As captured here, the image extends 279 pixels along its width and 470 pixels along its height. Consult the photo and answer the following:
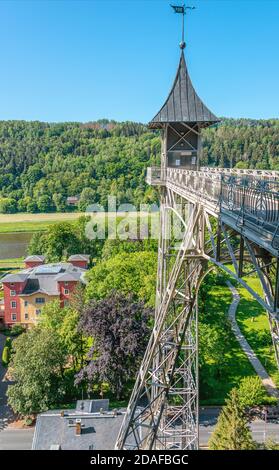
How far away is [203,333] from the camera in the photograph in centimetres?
2403

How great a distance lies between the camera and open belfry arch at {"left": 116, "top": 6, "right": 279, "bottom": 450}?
19.7 feet

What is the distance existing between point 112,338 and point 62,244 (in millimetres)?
31729

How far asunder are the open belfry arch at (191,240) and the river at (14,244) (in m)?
53.3

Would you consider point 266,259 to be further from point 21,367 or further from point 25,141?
point 25,141

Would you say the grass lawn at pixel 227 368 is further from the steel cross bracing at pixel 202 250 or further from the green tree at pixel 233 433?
the steel cross bracing at pixel 202 250

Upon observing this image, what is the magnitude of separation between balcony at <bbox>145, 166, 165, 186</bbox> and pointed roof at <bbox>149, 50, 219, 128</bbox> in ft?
5.79

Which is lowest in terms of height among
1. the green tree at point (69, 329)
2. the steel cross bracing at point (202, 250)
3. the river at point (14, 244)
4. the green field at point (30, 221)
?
the river at point (14, 244)

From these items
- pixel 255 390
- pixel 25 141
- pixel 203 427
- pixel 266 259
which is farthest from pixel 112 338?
pixel 25 141

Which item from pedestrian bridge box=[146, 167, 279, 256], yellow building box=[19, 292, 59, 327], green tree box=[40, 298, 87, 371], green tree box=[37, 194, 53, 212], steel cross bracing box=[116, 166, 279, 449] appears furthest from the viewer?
green tree box=[37, 194, 53, 212]

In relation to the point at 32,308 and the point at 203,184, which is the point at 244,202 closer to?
the point at 203,184

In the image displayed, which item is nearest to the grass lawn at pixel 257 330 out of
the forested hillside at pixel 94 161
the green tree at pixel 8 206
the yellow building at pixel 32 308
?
the yellow building at pixel 32 308

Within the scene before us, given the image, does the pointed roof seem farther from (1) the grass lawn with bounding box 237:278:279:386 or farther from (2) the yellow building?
(2) the yellow building

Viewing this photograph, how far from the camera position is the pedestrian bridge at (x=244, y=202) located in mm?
5500

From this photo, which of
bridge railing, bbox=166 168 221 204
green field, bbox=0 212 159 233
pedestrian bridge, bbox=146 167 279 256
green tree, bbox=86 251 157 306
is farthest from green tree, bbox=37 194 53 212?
pedestrian bridge, bbox=146 167 279 256
